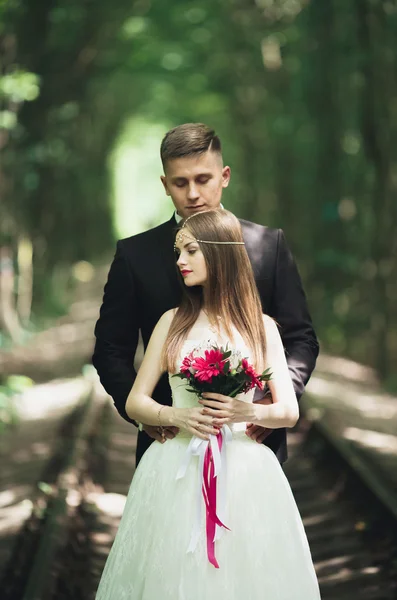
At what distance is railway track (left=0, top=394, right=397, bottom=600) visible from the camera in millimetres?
6020

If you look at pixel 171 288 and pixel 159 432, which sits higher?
pixel 171 288

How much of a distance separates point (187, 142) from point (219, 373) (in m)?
0.97

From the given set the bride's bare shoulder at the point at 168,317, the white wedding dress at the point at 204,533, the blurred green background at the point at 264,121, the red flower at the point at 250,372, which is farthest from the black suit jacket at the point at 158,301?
the blurred green background at the point at 264,121

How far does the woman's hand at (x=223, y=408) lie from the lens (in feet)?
11.7

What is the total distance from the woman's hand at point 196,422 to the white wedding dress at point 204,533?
11 cm

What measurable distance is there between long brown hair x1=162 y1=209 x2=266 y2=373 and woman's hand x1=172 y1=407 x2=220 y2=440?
0.19m

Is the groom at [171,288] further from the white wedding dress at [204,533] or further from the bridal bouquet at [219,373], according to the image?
the bridal bouquet at [219,373]

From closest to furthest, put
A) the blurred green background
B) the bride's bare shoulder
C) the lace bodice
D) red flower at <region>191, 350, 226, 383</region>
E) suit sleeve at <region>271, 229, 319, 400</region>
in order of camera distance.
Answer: red flower at <region>191, 350, 226, 383</region>, the lace bodice, the bride's bare shoulder, suit sleeve at <region>271, 229, 319, 400</region>, the blurred green background

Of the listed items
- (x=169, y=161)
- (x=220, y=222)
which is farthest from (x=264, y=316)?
(x=169, y=161)

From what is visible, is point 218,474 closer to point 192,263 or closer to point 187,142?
point 192,263

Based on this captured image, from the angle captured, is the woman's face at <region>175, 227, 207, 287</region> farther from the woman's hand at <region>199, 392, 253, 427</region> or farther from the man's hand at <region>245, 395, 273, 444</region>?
the man's hand at <region>245, 395, 273, 444</region>

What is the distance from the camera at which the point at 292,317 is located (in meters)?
4.08

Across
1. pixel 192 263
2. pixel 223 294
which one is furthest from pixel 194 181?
pixel 223 294

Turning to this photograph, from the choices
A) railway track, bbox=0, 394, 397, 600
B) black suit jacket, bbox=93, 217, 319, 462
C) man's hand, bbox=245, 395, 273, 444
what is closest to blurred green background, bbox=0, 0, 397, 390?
railway track, bbox=0, 394, 397, 600
